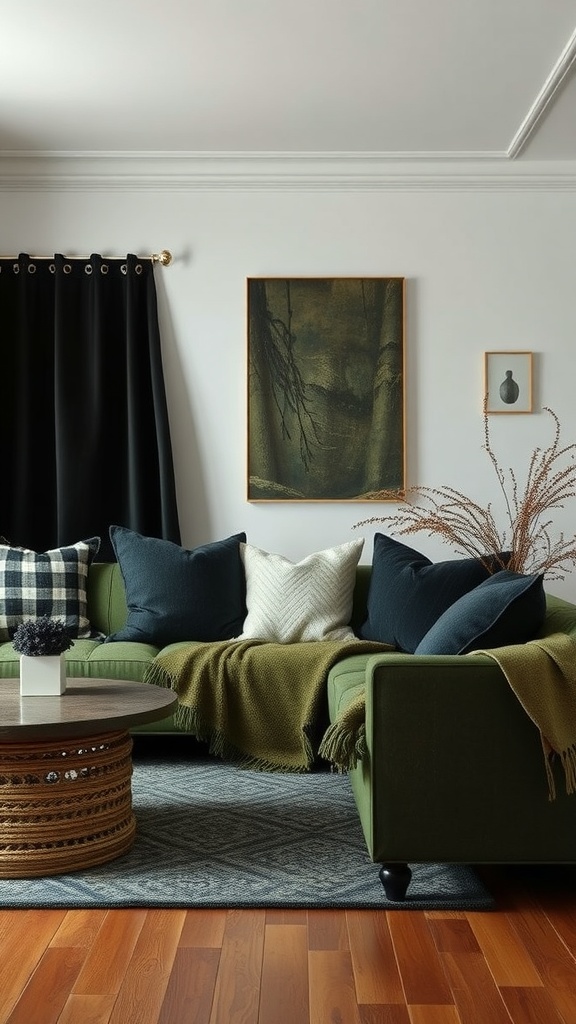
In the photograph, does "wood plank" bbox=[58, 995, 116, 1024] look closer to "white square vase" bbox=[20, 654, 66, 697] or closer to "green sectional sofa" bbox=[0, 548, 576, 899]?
"green sectional sofa" bbox=[0, 548, 576, 899]

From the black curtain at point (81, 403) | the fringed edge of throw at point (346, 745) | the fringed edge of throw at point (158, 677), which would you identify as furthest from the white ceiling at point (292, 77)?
the fringed edge of throw at point (346, 745)

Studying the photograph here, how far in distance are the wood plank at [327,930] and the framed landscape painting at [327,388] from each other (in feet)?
9.37

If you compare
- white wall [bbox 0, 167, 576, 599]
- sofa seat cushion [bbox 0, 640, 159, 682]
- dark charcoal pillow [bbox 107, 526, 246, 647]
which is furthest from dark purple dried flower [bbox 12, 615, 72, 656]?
white wall [bbox 0, 167, 576, 599]

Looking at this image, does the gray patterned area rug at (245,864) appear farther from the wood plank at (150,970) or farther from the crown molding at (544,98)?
the crown molding at (544,98)

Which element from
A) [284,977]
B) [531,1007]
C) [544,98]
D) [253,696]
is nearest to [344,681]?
[253,696]

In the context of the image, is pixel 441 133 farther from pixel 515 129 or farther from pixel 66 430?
pixel 66 430

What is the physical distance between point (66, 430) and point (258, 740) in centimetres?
194

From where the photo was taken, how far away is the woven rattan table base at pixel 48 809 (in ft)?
9.67

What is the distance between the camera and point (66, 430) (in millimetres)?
5223

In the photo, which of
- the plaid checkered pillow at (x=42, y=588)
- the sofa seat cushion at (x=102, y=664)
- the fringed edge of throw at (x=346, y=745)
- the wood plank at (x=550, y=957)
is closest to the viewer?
the wood plank at (x=550, y=957)

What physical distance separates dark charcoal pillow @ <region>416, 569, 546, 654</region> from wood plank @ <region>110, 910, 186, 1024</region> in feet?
3.41

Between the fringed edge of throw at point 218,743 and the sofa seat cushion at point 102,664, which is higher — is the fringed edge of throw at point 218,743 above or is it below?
below

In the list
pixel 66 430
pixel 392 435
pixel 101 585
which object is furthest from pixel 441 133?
pixel 101 585

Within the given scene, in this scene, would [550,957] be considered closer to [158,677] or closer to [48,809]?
[48,809]
